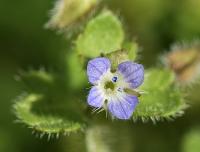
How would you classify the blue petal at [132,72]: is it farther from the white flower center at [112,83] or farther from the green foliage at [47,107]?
the green foliage at [47,107]

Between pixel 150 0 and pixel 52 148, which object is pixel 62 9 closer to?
pixel 52 148

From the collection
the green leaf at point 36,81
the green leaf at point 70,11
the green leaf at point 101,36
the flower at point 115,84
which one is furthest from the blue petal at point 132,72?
the green leaf at point 36,81

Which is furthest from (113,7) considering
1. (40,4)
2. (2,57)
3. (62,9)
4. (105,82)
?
(105,82)

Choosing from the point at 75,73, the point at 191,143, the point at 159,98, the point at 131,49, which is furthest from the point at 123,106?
the point at 191,143

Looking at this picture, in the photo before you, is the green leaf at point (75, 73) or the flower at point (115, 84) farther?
the green leaf at point (75, 73)

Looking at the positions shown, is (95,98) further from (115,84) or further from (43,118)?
(43,118)

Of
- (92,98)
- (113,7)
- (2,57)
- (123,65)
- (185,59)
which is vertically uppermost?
(113,7)
